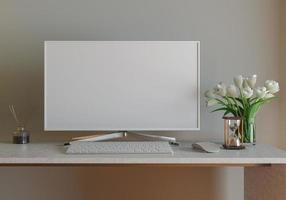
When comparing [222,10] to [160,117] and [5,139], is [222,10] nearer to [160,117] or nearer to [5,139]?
[160,117]

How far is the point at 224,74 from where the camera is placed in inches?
77.6

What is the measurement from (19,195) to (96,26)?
106cm

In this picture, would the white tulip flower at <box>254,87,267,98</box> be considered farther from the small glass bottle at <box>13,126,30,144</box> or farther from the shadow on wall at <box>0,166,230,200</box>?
the small glass bottle at <box>13,126,30,144</box>

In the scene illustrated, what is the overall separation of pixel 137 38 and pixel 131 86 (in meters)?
0.37

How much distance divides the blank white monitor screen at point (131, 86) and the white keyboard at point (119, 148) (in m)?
0.17

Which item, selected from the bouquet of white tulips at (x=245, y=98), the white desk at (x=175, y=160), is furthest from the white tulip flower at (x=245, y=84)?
the white desk at (x=175, y=160)

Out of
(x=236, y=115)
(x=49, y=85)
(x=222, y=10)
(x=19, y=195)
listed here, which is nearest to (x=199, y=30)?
(x=222, y=10)

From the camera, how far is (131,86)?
172 centimetres

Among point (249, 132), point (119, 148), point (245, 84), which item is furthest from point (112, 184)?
point (245, 84)

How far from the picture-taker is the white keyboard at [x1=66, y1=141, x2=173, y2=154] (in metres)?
1.44

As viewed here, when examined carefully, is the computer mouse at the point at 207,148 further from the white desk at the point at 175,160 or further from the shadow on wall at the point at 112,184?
the shadow on wall at the point at 112,184

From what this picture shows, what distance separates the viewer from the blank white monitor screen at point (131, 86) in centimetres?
171

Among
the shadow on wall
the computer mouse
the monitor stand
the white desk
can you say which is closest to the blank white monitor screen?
the monitor stand

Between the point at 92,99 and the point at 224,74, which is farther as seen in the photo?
the point at 224,74
